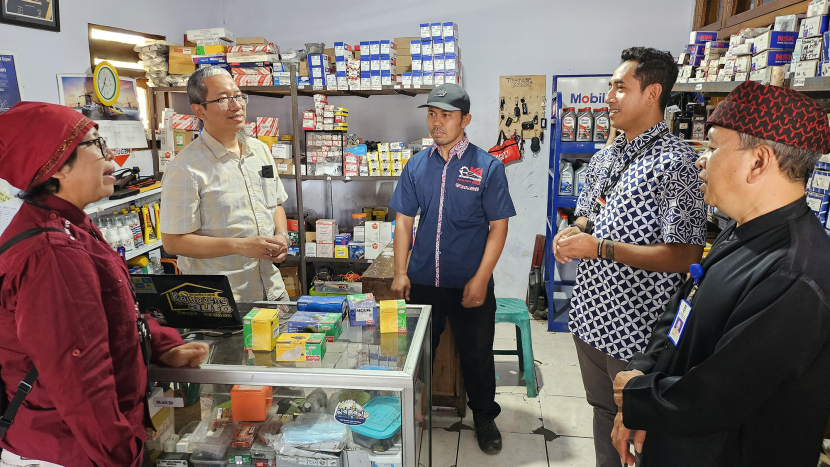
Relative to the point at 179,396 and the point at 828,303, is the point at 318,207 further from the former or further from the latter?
the point at 828,303

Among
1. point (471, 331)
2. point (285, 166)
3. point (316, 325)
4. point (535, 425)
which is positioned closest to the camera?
point (316, 325)

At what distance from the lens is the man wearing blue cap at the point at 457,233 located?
285cm

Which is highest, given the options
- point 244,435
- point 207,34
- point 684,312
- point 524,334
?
point 207,34

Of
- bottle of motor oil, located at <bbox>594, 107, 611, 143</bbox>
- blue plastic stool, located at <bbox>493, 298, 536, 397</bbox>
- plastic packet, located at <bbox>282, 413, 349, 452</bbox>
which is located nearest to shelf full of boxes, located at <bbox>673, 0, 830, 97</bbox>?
bottle of motor oil, located at <bbox>594, 107, 611, 143</bbox>

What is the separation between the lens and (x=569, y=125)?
4602 mm

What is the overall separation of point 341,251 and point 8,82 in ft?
9.28

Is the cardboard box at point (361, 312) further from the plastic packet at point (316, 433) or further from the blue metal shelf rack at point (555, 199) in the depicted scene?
the blue metal shelf rack at point (555, 199)

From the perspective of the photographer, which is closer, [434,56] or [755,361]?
[755,361]

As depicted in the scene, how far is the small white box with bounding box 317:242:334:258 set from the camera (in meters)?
5.09

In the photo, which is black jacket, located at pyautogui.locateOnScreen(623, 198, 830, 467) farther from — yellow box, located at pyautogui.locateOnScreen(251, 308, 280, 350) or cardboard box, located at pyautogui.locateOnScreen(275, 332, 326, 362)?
yellow box, located at pyautogui.locateOnScreen(251, 308, 280, 350)

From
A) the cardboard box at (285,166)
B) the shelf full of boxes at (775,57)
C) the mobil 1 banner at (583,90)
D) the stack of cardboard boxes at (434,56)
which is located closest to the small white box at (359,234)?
the cardboard box at (285,166)

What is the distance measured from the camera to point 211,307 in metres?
1.83

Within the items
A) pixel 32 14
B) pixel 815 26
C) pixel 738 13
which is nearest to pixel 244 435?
pixel 815 26

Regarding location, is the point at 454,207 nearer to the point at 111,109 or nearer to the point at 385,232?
the point at 385,232
